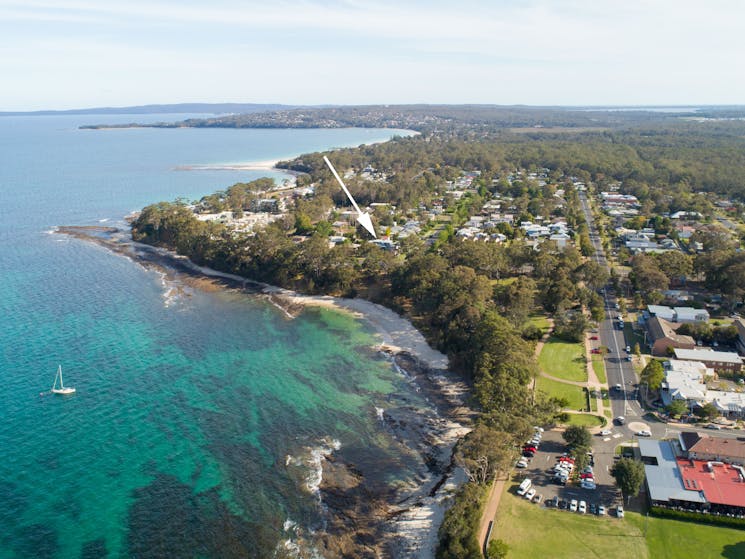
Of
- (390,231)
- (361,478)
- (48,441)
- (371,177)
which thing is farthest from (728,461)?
(371,177)

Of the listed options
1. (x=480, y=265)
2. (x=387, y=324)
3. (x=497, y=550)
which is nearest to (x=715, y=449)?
(x=497, y=550)

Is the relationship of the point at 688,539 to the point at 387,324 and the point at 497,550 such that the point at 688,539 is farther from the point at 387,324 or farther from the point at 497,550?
the point at 387,324

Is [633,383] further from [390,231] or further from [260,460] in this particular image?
[390,231]

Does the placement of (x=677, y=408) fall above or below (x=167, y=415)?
above

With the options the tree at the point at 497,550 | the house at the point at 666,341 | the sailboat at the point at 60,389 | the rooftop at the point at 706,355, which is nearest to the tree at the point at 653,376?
the rooftop at the point at 706,355

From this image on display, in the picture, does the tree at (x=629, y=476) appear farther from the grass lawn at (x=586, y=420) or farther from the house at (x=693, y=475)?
the grass lawn at (x=586, y=420)
